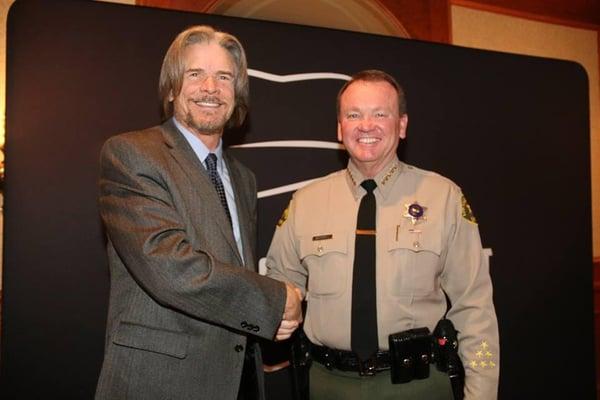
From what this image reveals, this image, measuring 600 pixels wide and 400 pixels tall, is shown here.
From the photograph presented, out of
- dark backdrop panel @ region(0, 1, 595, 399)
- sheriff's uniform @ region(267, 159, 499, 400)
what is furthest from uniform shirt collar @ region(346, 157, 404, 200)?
dark backdrop panel @ region(0, 1, 595, 399)

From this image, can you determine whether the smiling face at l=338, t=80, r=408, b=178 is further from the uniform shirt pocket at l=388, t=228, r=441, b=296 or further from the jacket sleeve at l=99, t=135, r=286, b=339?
the jacket sleeve at l=99, t=135, r=286, b=339

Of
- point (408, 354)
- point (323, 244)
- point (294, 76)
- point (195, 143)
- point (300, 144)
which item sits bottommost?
point (408, 354)

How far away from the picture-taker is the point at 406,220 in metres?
1.83

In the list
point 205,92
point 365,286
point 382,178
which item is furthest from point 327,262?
point 205,92

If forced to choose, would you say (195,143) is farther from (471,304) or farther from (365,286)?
(471,304)

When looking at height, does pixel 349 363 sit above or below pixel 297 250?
below

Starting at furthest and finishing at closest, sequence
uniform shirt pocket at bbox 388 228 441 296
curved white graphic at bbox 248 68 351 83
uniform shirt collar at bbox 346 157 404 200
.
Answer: curved white graphic at bbox 248 68 351 83 → uniform shirt collar at bbox 346 157 404 200 → uniform shirt pocket at bbox 388 228 441 296

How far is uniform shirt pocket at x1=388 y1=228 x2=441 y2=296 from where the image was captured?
1.76 m

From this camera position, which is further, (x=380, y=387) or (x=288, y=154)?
(x=288, y=154)

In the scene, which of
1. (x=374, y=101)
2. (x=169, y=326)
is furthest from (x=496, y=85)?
(x=169, y=326)

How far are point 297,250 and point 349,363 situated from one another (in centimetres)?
51

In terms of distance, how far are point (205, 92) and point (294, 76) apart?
92 cm

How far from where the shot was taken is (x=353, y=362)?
1714mm

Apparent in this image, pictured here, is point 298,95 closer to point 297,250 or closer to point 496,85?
point 297,250
